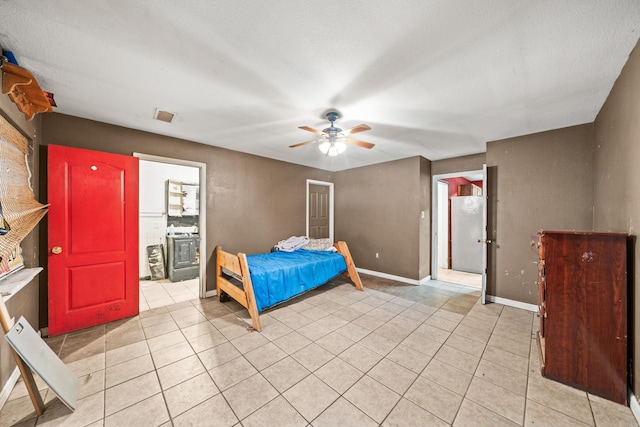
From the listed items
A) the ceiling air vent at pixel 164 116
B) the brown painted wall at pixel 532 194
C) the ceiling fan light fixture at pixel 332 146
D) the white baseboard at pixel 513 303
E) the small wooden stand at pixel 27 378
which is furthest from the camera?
the white baseboard at pixel 513 303

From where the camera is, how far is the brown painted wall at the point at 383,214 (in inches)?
175

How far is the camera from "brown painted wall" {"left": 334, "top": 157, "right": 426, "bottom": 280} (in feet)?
14.6

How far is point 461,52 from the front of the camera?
1.62 meters

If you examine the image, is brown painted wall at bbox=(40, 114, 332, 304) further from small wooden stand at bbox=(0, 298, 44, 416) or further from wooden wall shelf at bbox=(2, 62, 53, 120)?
small wooden stand at bbox=(0, 298, 44, 416)

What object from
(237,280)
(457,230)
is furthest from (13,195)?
(457,230)

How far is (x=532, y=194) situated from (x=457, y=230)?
2.42 meters

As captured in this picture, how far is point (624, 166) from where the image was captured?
1852 millimetres

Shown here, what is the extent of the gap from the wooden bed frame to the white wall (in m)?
1.90

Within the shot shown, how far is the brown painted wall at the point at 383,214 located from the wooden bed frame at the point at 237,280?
43.9 inches

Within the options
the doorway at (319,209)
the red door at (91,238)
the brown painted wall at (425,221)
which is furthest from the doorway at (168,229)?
the brown painted wall at (425,221)

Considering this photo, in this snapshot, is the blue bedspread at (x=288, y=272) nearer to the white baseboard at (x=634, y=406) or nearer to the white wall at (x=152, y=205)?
the white wall at (x=152, y=205)

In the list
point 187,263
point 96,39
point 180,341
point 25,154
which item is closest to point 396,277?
point 180,341

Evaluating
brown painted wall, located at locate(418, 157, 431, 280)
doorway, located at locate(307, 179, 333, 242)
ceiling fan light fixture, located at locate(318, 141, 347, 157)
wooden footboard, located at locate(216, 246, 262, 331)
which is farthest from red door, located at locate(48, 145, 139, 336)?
brown painted wall, located at locate(418, 157, 431, 280)

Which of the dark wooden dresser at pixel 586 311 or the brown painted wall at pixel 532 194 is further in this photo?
the brown painted wall at pixel 532 194
